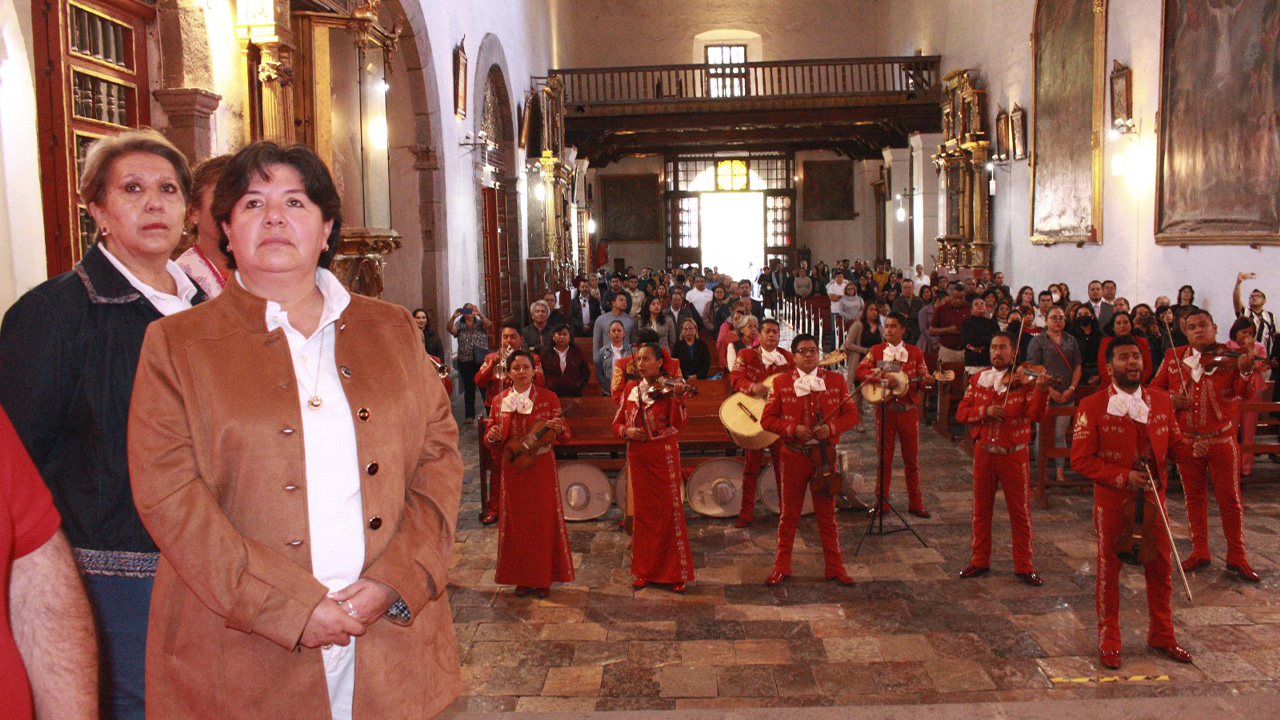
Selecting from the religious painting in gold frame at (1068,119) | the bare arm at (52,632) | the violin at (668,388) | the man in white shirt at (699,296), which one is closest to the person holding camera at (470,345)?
the man in white shirt at (699,296)

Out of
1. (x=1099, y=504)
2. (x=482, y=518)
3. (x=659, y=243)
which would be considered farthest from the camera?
(x=659, y=243)

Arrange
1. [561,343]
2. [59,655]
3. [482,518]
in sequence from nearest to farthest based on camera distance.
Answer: [59,655], [482,518], [561,343]

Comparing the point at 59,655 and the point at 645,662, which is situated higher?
the point at 59,655

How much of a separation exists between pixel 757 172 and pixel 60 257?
32065mm

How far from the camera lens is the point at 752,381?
801cm

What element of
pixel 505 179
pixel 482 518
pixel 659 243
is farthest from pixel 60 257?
pixel 659 243

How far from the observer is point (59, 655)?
65.7 inches

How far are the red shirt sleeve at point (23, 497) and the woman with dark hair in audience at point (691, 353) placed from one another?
8915 millimetres

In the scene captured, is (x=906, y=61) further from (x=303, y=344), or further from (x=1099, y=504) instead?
(x=303, y=344)

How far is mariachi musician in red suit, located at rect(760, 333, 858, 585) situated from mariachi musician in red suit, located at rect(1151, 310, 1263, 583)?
209cm

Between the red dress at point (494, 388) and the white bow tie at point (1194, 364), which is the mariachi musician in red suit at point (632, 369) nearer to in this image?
the red dress at point (494, 388)

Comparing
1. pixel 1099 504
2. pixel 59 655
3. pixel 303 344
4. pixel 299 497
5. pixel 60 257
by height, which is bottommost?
pixel 1099 504

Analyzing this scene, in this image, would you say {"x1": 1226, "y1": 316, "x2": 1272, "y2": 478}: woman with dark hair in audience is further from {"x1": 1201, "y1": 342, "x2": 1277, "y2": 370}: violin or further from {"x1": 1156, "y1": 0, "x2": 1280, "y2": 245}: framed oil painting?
{"x1": 1156, "y1": 0, "x2": 1280, "y2": 245}: framed oil painting

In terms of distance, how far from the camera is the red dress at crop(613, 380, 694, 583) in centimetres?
643
